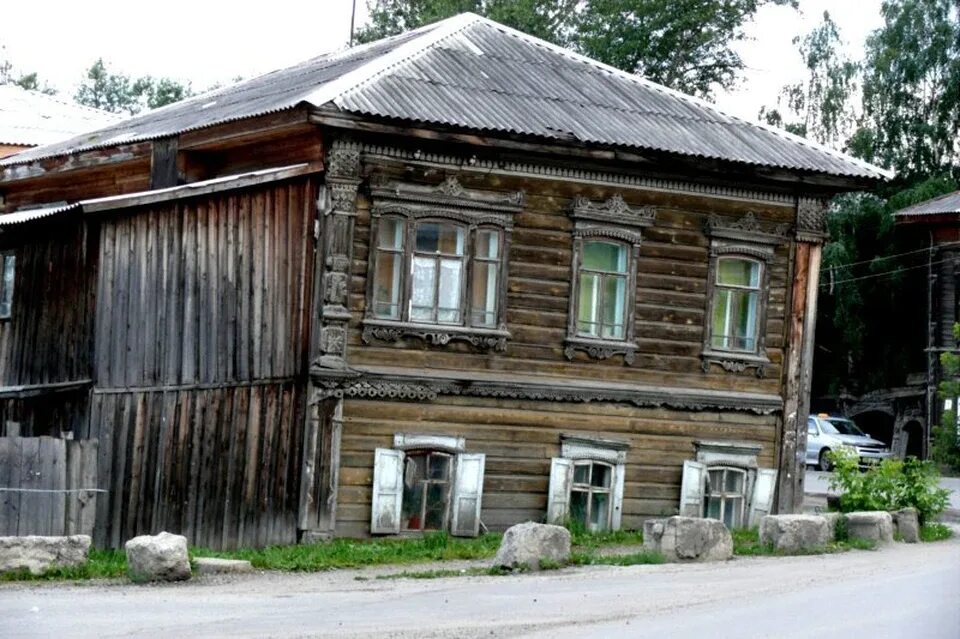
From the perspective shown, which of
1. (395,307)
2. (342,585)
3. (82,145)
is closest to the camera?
(342,585)

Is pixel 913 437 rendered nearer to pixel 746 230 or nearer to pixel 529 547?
pixel 746 230

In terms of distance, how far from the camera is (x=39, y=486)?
19.0 meters

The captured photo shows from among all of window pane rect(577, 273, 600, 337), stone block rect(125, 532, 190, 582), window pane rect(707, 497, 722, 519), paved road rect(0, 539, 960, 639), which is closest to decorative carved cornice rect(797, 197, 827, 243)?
window pane rect(577, 273, 600, 337)

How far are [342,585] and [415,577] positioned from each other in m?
0.92

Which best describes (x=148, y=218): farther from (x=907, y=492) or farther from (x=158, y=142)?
(x=907, y=492)

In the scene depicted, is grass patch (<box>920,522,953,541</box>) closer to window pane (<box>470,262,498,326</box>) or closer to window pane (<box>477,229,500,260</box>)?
window pane (<box>470,262,498,326</box>)

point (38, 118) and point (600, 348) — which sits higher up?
point (38, 118)

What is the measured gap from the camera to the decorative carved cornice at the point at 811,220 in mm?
22406

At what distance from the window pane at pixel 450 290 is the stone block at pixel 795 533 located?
4573 millimetres

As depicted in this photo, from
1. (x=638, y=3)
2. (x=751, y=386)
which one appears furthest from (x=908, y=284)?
(x=751, y=386)

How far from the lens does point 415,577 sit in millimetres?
16766

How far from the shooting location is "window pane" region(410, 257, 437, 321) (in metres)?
20.3

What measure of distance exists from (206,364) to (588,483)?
4916mm

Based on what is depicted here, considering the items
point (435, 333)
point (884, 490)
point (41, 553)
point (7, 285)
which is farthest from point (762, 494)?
point (7, 285)
